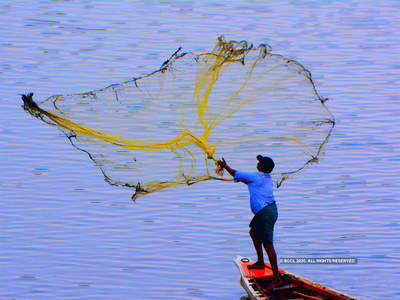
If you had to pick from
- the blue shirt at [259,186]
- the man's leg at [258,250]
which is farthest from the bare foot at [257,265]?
the blue shirt at [259,186]

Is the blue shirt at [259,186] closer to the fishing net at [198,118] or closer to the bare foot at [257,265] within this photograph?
the fishing net at [198,118]

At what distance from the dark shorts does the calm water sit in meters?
0.39

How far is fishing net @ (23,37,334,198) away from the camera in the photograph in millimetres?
5016

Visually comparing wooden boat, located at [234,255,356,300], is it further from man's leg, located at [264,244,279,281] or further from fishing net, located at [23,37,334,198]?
fishing net, located at [23,37,334,198]

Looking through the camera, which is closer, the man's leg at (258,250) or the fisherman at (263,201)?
the fisherman at (263,201)

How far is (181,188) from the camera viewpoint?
16.8ft

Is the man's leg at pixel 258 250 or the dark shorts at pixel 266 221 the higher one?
the dark shorts at pixel 266 221

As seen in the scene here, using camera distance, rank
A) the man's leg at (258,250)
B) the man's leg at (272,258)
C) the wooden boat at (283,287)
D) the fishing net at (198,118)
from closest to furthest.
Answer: the wooden boat at (283,287)
the man's leg at (272,258)
the man's leg at (258,250)
the fishing net at (198,118)

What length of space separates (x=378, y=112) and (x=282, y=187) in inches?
62.9

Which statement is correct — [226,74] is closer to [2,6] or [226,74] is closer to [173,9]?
[173,9]

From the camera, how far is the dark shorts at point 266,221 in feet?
15.1

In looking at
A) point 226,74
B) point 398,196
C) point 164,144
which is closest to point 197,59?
point 226,74

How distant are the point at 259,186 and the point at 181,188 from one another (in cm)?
102

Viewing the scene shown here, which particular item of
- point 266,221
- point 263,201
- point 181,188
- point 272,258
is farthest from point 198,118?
point 272,258
